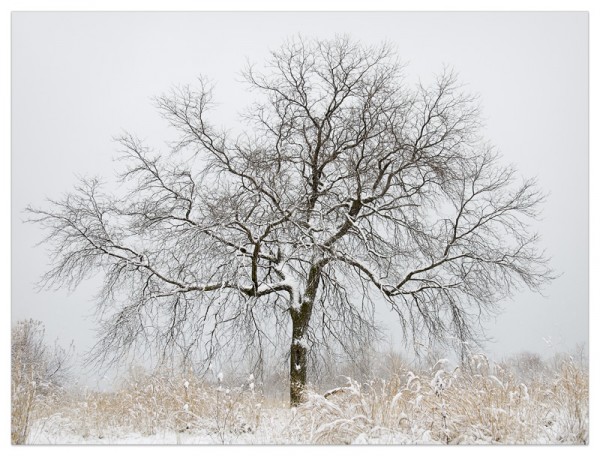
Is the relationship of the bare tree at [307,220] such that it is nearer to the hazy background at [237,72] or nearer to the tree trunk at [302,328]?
the tree trunk at [302,328]

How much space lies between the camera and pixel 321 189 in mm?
9289

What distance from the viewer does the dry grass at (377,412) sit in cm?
516

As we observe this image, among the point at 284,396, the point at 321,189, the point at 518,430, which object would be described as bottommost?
the point at 284,396

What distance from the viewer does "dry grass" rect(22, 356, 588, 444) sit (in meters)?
5.16

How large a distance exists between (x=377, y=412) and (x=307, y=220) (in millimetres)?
4002

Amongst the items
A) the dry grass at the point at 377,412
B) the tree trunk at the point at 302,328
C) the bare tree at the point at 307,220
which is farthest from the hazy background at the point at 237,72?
the tree trunk at the point at 302,328

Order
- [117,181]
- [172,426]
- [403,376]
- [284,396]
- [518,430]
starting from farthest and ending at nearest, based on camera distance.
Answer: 1. [117,181]
2. [284,396]
3. [172,426]
4. [403,376]
5. [518,430]

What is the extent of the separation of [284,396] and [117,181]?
438 cm

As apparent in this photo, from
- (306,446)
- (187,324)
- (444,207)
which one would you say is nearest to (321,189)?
(444,207)

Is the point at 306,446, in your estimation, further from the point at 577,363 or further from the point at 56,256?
the point at 56,256

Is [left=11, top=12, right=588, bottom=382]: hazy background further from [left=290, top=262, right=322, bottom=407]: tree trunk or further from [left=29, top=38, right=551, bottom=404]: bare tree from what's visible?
[left=290, top=262, right=322, bottom=407]: tree trunk

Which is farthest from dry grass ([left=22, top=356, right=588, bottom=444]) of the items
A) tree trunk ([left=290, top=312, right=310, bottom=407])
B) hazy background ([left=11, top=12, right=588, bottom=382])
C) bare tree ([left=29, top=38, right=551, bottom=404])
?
tree trunk ([left=290, top=312, right=310, bottom=407])

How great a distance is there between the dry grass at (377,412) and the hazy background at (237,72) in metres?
1.24

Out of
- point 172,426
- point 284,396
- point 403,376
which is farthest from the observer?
point 284,396
